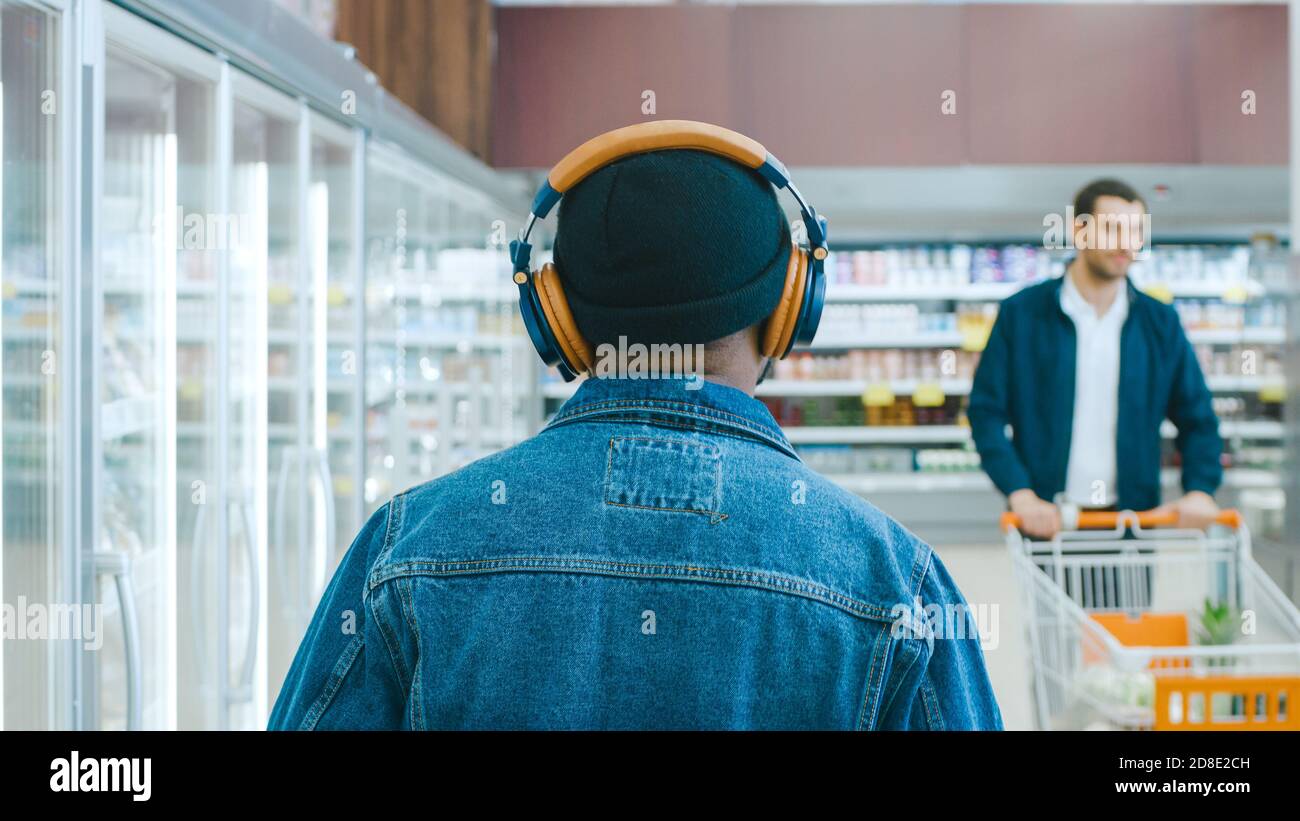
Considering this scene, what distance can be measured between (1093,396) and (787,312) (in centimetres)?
210

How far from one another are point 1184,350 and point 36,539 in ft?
8.27

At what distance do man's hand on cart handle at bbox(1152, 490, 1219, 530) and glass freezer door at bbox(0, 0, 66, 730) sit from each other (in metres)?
2.12

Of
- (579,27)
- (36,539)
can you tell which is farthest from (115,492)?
(579,27)

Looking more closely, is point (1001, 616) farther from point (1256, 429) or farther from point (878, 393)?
point (1256, 429)

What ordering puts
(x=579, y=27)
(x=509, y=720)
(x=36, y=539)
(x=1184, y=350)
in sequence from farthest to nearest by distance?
(x=579, y=27), (x=1184, y=350), (x=36, y=539), (x=509, y=720)

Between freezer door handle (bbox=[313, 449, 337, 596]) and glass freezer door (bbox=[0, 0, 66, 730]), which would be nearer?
glass freezer door (bbox=[0, 0, 66, 730])

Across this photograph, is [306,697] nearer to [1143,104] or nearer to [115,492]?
[115,492]

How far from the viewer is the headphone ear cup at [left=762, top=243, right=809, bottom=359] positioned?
1.05 metres

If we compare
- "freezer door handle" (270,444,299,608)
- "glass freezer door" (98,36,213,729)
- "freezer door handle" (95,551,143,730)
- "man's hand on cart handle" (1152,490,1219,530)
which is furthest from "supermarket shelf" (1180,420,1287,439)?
"freezer door handle" (95,551,143,730)

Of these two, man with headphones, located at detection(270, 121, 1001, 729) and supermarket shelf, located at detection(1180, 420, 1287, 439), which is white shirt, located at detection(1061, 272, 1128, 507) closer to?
man with headphones, located at detection(270, 121, 1001, 729)
